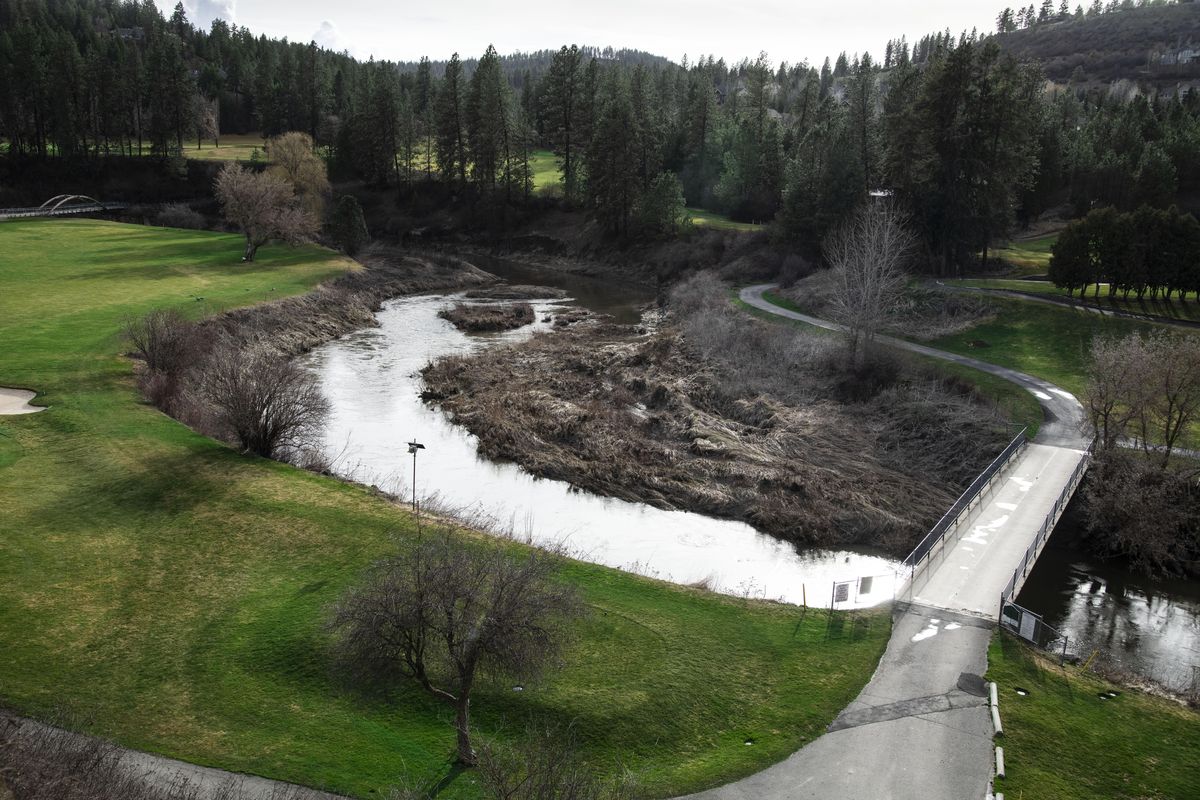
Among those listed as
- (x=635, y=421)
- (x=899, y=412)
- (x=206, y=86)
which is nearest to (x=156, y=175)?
(x=206, y=86)

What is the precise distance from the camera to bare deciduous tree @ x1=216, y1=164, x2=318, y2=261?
207ft

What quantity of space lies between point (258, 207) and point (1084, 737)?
62.5 metres

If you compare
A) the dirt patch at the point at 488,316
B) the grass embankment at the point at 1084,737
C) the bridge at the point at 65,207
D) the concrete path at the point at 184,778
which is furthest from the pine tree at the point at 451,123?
the grass embankment at the point at 1084,737

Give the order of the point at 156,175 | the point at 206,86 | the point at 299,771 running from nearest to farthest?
the point at 299,771 < the point at 156,175 < the point at 206,86

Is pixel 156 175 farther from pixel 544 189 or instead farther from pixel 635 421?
pixel 635 421

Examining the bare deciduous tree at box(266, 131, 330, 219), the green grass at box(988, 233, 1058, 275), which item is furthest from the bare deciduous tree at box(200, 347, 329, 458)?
the green grass at box(988, 233, 1058, 275)

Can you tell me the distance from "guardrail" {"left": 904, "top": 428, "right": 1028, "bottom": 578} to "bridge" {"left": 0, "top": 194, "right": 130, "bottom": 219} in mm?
90662

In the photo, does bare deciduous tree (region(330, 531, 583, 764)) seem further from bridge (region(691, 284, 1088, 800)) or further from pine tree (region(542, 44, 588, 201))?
pine tree (region(542, 44, 588, 201))

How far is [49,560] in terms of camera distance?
2256 centimetres

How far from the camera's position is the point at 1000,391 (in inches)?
1540

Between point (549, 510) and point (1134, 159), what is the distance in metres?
72.4

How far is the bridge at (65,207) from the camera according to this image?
85.8 metres

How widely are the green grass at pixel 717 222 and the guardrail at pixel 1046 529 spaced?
4872 centimetres

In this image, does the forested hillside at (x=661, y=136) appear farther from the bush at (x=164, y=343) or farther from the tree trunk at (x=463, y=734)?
the tree trunk at (x=463, y=734)
